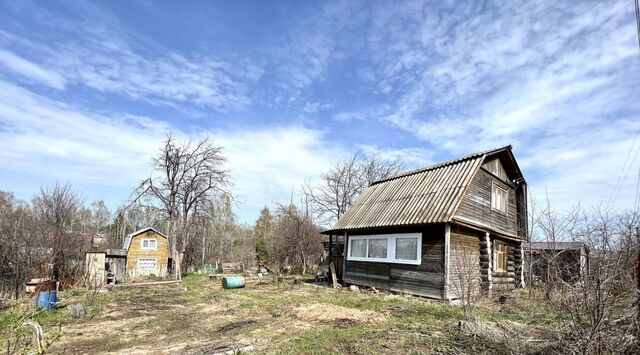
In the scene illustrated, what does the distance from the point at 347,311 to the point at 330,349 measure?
13.6 ft

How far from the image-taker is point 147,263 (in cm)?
2920

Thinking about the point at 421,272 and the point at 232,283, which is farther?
the point at 232,283

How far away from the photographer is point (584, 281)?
17.9ft

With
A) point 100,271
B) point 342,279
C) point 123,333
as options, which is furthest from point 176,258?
point 123,333

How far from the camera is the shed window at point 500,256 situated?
17.2 metres

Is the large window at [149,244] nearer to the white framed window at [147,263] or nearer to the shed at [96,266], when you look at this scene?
the white framed window at [147,263]

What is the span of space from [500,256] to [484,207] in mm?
2691

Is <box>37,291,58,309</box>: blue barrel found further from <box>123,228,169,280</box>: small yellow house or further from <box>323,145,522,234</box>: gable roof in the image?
<box>123,228,169,280</box>: small yellow house

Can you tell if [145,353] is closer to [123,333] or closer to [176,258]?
[123,333]

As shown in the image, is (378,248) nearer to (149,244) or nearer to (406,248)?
(406,248)

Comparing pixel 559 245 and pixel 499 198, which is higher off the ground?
pixel 499 198

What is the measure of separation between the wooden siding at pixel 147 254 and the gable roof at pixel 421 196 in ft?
56.3

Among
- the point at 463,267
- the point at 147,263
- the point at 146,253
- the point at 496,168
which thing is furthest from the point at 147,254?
the point at 496,168

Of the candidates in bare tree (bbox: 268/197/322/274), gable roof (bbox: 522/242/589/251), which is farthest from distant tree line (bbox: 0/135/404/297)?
gable roof (bbox: 522/242/589/251)
